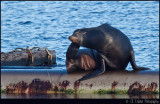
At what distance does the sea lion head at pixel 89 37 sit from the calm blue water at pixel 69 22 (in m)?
6.34

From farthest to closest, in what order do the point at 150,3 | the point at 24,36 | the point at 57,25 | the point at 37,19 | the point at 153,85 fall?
the point at 150,3 → the point at 37,19 → the point at 57,25 → the point at 24,36 → the point at 153,85

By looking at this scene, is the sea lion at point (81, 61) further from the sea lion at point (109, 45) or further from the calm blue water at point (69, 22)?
the calm blue water at point (69, 22)

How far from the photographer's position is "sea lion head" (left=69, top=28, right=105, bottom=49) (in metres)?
11.3

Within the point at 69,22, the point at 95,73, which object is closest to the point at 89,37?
the point at 95,73

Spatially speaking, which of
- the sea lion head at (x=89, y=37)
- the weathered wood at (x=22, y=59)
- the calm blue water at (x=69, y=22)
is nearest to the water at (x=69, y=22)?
the calm blue water at (x=69, y=22)

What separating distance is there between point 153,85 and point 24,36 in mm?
14385

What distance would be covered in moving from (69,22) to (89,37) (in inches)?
699

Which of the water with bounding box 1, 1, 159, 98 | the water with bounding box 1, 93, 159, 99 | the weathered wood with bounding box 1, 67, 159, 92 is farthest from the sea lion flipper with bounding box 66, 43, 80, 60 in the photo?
the water with bounding box 1, 1, 159, 98

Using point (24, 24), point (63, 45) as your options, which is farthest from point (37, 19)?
point (63, 45)

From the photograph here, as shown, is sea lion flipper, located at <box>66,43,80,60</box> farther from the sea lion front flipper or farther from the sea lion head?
the sea lion front flipper

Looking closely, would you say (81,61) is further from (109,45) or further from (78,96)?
(78,96)

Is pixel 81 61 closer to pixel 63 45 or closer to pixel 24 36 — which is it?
pixel 63 45

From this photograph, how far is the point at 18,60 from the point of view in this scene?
1357cm

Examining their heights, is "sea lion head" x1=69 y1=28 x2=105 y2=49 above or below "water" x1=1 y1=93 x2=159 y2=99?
above
